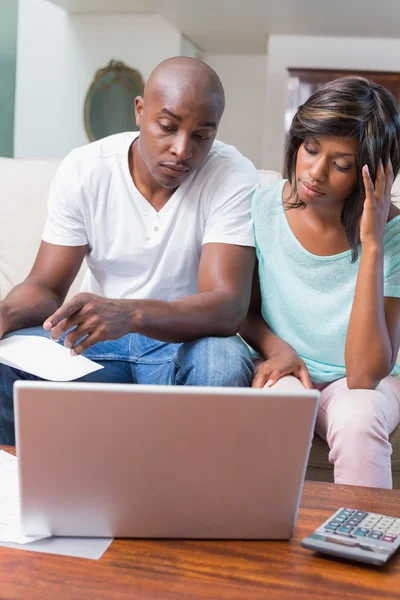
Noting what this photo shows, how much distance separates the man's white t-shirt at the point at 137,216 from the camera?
1776 millimetres

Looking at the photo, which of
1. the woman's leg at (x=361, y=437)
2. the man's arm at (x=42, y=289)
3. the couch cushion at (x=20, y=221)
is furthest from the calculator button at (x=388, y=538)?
the couch cushion at (x=20, y=221)

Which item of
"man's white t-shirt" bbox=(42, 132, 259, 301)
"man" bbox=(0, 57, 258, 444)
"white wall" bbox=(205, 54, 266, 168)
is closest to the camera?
"man" bbox=(0, 57, 258, 444)

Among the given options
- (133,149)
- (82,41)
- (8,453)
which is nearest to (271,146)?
(82,41)

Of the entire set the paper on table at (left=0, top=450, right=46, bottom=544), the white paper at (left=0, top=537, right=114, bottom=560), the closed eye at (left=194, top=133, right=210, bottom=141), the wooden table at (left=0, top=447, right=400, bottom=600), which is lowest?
the wooden table at (left=0, top=447, right=400, bottom=600)

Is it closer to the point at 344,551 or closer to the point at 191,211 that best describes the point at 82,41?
the point at 191,211

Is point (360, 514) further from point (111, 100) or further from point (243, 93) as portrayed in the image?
point (243, 93)

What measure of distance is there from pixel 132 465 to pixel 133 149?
1.18 m

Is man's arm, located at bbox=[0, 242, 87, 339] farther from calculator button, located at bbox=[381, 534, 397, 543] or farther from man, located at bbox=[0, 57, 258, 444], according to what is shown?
calculator button, located at bbox=[381, 534, 397, 543]

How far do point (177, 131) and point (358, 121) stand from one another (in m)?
0.41

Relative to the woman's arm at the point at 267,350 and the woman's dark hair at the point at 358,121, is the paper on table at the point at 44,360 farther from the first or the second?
the woman's dark hair at the point at 358,121

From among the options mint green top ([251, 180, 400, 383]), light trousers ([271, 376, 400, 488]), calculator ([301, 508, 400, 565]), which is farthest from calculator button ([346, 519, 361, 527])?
mint green top ([251, 180, 400, 383])

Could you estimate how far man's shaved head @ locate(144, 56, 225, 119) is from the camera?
5.40 feet

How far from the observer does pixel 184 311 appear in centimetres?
153

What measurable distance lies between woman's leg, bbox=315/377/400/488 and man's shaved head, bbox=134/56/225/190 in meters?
0.63
